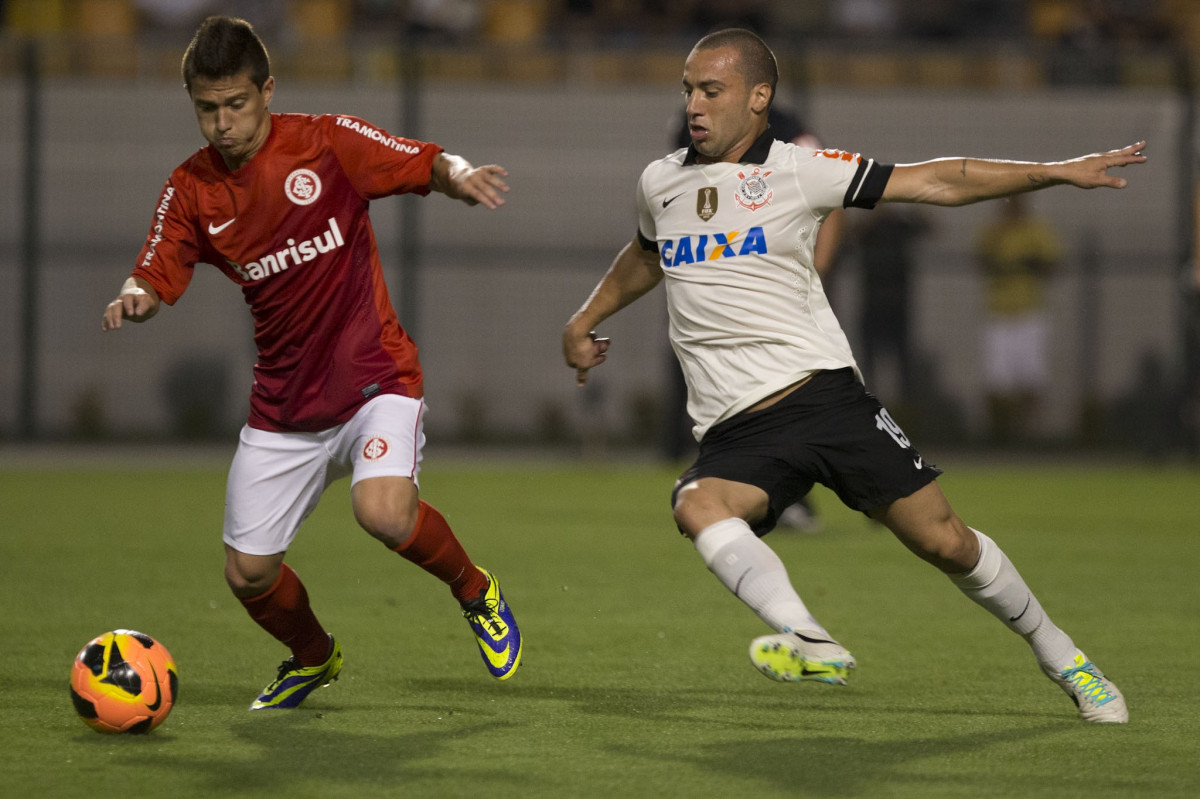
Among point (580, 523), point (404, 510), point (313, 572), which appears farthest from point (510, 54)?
point (404, 510)

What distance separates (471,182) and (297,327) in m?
0.70

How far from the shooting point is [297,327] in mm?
4699

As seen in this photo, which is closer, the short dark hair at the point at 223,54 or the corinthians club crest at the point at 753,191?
the corinthians club crest at the point at 753,191

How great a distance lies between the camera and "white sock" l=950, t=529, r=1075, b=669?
4430 mm

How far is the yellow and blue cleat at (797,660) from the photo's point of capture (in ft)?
11.7

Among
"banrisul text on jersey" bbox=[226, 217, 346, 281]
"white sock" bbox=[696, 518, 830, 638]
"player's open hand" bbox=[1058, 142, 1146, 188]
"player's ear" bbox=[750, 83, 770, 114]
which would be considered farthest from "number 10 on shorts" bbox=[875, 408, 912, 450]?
"banrisul text on jersey" bbox=[226, 217, 346, 281]

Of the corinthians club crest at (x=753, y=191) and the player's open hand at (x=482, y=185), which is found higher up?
the corinthians club crest at (x=753, y=191)

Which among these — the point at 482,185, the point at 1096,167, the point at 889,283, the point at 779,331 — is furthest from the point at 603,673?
the point at 889,283

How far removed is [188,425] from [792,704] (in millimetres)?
12241

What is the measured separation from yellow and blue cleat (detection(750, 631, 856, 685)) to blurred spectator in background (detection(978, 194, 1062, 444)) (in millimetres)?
12926

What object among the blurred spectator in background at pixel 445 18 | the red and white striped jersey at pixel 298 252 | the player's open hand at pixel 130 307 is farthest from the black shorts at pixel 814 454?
the blurred spectator in background at pixel 445 18

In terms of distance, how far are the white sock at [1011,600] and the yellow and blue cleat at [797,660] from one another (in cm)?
95

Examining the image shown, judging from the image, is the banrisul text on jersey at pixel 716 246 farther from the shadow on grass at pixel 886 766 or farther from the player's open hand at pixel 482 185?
the shadow on grass at pixel 886 766

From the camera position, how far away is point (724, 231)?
439 centimetres
